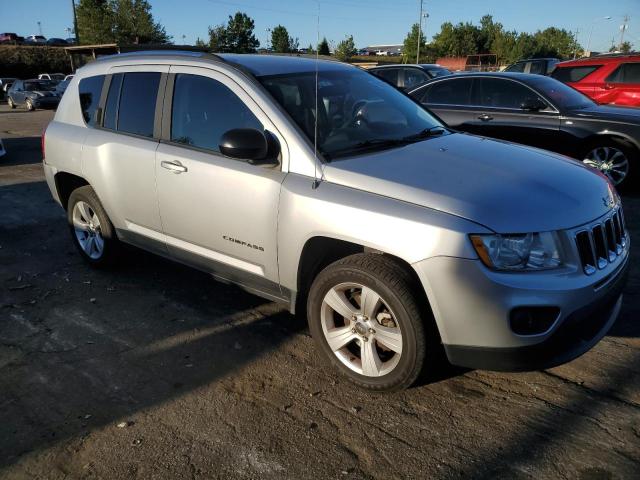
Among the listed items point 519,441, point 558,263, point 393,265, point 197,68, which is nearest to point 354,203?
point 393,265

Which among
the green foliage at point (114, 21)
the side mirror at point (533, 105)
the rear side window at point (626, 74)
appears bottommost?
the side mirror at point (533, 105)

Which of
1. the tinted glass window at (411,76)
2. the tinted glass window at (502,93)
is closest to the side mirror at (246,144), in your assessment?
the tinted glass window at (502,93)

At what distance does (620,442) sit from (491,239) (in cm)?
116

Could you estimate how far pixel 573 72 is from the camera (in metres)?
10.4

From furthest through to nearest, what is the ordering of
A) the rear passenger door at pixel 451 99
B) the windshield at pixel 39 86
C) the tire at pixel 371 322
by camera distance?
the windshield at pixel 39 86 < the rear passenger door at pixel 451 99 < the tire at pixel 371 322

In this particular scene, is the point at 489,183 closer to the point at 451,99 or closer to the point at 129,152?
the point at 129,152

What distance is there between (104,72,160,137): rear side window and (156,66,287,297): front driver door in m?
0.22

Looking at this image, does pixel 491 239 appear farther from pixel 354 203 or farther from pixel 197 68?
pixel 197 68

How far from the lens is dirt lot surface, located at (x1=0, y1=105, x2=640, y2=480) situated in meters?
2.42

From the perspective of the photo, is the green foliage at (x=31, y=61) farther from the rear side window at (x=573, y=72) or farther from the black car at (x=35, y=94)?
the rear side window at (x=573, y=72)

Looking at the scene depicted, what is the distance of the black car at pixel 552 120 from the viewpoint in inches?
258

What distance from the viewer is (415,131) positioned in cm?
366

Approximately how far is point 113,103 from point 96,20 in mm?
49456

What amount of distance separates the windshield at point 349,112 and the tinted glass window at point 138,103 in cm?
104
